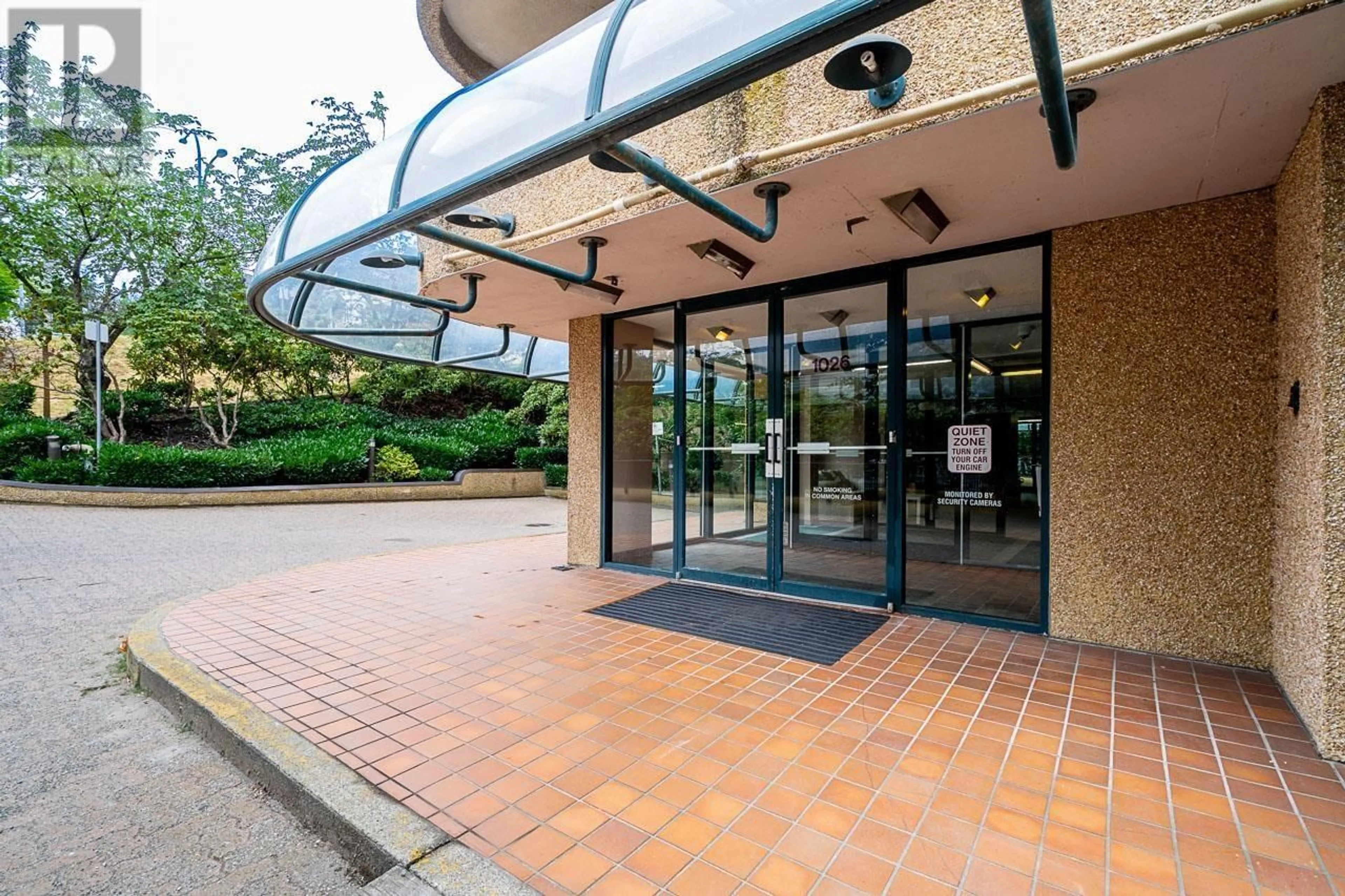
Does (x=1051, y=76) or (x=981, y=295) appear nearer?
(x=1051, y=76)

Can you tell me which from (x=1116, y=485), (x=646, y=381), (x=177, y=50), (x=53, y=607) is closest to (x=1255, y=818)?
(x=1116, y=485)

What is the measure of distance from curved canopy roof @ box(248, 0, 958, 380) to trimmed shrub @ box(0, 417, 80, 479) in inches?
458

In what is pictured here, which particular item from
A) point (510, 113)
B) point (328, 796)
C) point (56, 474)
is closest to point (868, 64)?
point (510, 113)

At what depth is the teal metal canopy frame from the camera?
1892mm

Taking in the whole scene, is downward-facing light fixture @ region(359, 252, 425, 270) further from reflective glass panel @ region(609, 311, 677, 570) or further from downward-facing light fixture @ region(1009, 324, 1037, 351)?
downward-facing light fixture @ region(1009, 324, 1037, 351)

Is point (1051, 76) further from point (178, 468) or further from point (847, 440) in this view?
point (178, 468)

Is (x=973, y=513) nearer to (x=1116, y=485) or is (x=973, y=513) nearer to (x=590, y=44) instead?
(x=1116, y=485)

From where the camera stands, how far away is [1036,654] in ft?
11.5

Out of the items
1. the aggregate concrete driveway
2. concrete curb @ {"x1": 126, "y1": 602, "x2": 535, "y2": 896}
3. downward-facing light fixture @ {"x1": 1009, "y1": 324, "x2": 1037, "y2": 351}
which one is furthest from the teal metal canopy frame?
downward-facing light fixture @ {"x1": 1009, "y1": 324, "x2": 1037, "y2": 351}

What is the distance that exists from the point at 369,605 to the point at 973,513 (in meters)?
5.29

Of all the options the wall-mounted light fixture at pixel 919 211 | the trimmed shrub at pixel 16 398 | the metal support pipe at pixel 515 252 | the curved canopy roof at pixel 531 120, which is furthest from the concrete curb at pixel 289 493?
the wall-mounted light fixture at pixel 919 211

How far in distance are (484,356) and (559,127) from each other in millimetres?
4461

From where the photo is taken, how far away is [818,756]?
2391mm

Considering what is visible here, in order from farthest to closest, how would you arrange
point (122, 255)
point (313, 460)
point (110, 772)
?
point (122, 255)
point (313, 460)
point (110, 772)
